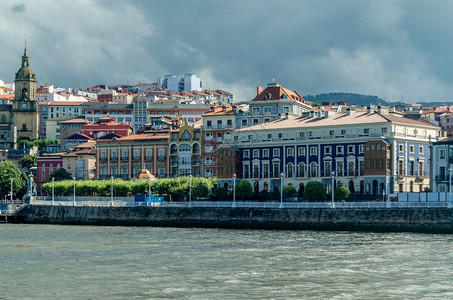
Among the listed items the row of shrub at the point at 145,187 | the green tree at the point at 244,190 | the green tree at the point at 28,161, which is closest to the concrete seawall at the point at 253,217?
the green tree at the point at 244,190

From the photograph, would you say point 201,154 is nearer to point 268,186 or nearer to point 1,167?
point 268,186

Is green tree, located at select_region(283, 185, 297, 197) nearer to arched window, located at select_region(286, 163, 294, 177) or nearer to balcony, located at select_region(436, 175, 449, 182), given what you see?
arched window, located at select_region(286, 163, 294, 177)

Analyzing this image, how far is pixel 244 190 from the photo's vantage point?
102688 mm

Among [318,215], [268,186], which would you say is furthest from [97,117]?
[318,215]

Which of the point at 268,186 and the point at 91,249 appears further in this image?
the point at 268,186

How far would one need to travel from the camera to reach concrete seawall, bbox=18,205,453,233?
74.9 m

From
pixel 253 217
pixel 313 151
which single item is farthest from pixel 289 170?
pixel 253 217

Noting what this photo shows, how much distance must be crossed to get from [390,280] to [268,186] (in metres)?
63.1

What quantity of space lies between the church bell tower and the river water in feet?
375

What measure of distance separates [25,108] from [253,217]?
107886 mm

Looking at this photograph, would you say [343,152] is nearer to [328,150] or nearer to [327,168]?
[328,150]

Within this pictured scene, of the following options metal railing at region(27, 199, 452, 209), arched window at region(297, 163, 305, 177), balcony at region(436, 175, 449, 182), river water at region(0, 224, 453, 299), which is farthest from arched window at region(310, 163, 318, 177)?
river water at region(0, 224, 453, 299)

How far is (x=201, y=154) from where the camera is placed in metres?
127

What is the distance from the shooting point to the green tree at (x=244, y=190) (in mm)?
102438
